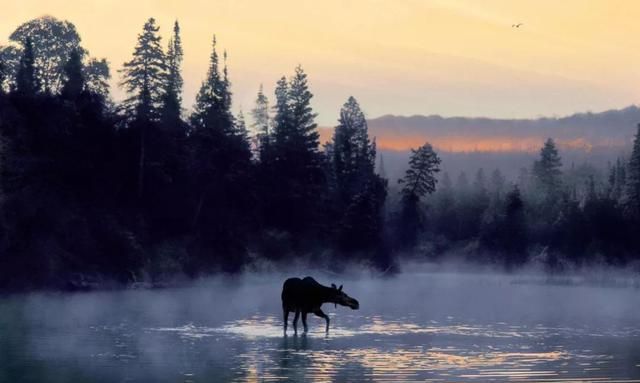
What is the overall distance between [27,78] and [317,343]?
7245 centimetres

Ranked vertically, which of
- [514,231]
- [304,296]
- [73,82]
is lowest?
[304,296]

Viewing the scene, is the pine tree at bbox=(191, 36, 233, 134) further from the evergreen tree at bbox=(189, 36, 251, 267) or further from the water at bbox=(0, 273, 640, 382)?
the water at bbox=(0, 273, 640, 382)

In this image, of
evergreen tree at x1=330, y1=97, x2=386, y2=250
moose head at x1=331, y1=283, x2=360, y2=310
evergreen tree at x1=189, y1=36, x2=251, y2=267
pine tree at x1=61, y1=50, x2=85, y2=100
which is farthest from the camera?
evergreen tree at x1=330, y1=97, x2=386, y2=250

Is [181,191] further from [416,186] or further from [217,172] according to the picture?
[416,186]

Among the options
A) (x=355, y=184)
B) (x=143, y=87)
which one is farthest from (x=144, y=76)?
(x=355, y=184)

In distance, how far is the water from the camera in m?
29.1

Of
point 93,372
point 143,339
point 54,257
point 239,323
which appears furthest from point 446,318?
point 54,257

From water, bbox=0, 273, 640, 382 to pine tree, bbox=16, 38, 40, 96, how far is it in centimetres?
3881

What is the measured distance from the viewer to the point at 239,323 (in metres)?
46.1

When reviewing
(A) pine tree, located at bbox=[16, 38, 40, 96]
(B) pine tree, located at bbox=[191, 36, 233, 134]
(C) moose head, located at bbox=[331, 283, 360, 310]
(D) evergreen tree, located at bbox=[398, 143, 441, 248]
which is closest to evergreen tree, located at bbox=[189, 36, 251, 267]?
(B) pine tree, located at bbox=[191, 36, 233, 134]

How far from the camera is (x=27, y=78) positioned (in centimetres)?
10194

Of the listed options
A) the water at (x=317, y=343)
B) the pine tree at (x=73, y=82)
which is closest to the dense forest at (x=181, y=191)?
the pine tree at (x=73, y=82)

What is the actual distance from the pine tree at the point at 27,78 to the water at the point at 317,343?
38806 mm

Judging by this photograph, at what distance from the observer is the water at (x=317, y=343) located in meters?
29.1
